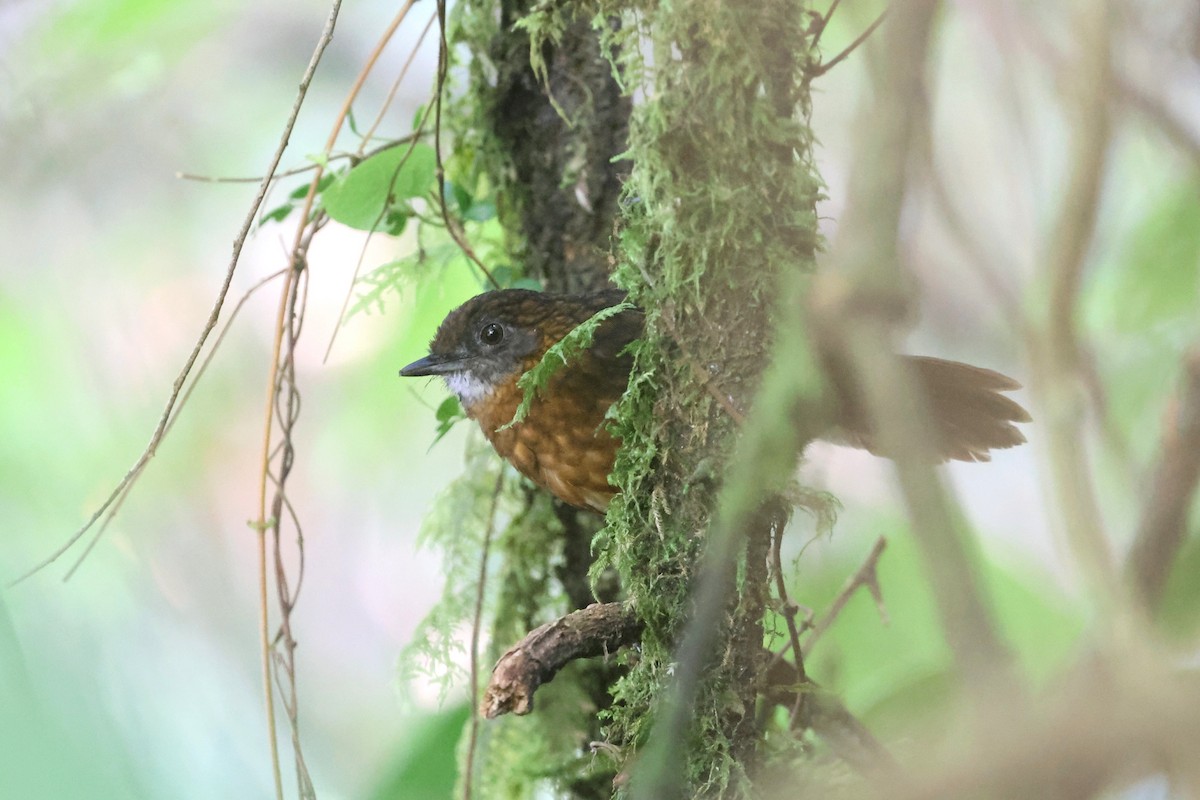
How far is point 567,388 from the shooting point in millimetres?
2119

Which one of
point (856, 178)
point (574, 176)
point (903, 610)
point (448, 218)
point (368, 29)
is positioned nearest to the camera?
point (856, 178)

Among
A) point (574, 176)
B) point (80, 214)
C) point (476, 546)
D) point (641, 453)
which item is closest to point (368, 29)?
point (80, 214)

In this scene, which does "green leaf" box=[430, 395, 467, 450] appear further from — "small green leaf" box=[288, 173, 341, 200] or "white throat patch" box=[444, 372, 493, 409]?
"small green leaf" box=[288, 173, 341, 200]

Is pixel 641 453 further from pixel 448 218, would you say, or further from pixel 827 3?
pixel 448 218

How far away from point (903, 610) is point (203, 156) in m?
2.73

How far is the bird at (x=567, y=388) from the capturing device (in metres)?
1.97

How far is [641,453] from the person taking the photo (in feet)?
4.85

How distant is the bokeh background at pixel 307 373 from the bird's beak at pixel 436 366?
0.19 ft

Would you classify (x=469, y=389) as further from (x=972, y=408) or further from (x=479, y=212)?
(x=972, y=408)

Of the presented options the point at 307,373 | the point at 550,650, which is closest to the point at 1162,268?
the point at 550,650

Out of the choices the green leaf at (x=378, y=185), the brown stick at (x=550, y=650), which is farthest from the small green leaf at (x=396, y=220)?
the brown stick at (x=550, y=650)

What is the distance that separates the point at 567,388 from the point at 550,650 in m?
0.75

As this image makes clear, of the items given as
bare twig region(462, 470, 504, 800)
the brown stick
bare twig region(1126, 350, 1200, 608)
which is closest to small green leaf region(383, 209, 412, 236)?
bare twig region(462, 470, 504, 800)

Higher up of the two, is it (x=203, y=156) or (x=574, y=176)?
(x=203, y=156)
